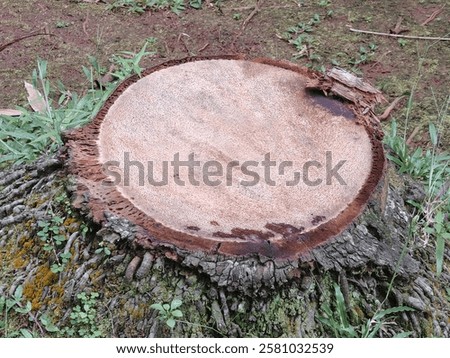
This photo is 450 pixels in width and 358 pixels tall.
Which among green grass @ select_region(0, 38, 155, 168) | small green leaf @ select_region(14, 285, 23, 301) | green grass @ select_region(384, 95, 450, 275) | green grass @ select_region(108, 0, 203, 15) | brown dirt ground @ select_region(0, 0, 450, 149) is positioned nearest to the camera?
small green leaf @ select_region(14, 285, 23, 301)

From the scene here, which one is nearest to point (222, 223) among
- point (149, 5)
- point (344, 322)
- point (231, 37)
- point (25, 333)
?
point (344, 322)

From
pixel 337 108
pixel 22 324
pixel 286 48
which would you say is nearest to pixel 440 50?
pixel 286 48

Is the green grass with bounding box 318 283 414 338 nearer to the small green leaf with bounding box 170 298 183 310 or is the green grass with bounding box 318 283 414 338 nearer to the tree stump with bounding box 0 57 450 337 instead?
the tree stump with bounding box 0 57 450 337

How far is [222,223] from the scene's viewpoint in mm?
1851

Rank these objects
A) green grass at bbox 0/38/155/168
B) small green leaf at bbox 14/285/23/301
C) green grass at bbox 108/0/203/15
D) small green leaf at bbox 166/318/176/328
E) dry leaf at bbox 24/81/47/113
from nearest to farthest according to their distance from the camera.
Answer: small green leaf at bbox 166/318/176/328
small green leaf at bbox 14/285/23/301
green grass at bbox 0/38/155/168
dry leaf at bbox 24/81/47/113
green grass at bbox 108/0/203/15

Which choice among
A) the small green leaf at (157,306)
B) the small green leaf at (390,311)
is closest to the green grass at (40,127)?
the small green leaf at (157,306)

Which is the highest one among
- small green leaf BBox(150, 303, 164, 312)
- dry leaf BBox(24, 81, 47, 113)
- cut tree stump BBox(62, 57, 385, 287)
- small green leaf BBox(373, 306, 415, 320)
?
cut tree stump BBox(62, 57, 385, 287)

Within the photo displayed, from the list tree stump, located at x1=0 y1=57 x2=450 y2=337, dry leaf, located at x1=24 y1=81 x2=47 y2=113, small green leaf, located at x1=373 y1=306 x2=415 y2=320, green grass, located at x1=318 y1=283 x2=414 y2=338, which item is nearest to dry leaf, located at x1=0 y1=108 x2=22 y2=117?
dry leaf, located at x1=24 y1=81 x2=47 y2=113

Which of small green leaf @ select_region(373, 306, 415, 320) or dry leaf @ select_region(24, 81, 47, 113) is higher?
small green leaf @ select_region(373, 306, 415, 320)

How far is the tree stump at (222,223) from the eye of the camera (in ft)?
5.98

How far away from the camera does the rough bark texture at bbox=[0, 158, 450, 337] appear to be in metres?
1.82

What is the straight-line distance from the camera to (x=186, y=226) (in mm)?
1825

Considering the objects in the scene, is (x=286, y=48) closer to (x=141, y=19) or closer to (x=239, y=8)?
(x=239, y=8)

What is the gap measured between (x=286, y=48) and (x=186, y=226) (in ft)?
8.45
